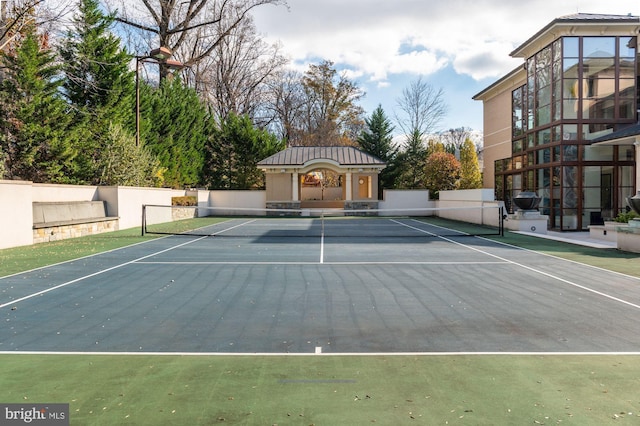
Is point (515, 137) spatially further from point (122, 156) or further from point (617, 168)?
point (122, 156)

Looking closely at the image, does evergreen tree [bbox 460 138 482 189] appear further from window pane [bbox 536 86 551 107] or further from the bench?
the bench

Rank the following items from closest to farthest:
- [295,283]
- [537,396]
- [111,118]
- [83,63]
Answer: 1. [537,396]
2. [295,283]
3. [83,63]
4. [111,118]

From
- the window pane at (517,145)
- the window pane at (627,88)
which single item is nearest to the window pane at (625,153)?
the window pane at (627,88)

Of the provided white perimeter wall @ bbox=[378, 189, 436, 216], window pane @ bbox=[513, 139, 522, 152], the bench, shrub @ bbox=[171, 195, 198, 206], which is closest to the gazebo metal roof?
white perimeter wall @ bbox=[378, 189, 436, 216]

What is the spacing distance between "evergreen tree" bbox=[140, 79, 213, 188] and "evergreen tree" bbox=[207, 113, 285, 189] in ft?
4.14

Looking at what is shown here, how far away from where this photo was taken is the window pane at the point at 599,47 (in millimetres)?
20203

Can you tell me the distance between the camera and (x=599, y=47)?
20297mm

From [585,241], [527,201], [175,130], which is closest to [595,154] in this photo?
[527,201]

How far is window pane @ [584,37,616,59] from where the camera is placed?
20.2 meters

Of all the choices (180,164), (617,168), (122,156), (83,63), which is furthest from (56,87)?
(617,168)

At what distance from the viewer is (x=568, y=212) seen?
20.4 m

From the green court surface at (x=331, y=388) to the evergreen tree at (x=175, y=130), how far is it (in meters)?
24.8

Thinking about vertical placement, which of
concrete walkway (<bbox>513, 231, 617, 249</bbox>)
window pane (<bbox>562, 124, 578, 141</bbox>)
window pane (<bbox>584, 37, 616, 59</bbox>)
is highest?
window pane (<bbox>584, 37, 616, 59</bbox>)

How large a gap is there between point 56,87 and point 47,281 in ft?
47.0
